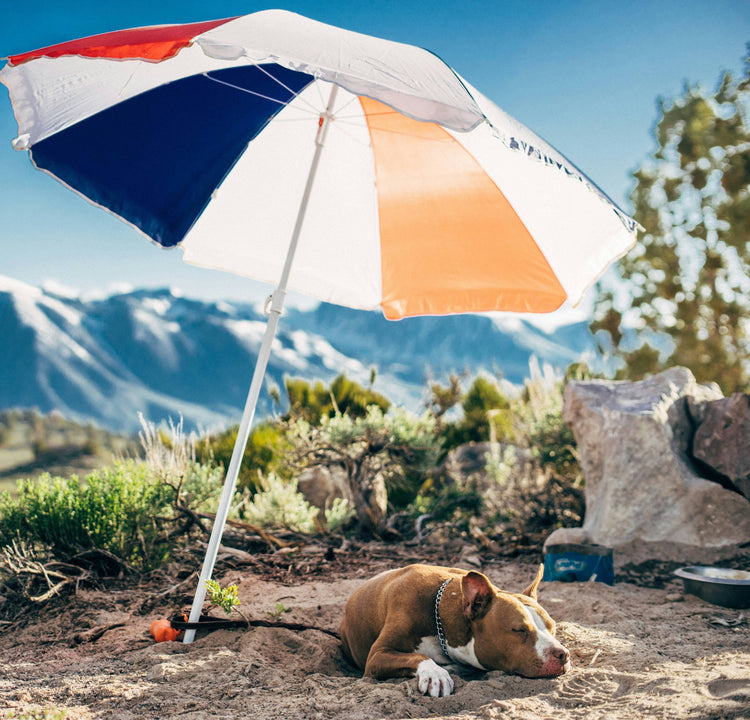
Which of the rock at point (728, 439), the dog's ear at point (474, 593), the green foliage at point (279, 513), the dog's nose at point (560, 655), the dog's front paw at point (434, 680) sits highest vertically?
the rock at point (728, 439)

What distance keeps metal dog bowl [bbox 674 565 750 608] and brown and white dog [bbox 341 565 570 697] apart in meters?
1.66

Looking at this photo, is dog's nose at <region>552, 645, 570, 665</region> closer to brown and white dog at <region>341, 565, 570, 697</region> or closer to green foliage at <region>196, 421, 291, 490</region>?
brown and white dog at <region>341, 565, 570, 697</region>

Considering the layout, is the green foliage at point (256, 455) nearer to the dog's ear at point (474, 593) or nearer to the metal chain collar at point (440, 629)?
the metal chain collar at point (440, 629)

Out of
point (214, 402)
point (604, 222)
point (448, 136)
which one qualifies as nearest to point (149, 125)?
point (448, 136)

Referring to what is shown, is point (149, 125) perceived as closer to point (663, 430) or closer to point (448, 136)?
point (448, 136)

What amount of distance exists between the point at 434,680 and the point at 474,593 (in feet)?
1.09

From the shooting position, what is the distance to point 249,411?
10.2 feet

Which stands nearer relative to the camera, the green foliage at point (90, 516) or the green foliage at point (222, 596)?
the green foliage at point (222, 596)

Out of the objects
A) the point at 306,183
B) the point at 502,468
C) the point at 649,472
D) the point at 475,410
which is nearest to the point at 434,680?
the point at 306,183

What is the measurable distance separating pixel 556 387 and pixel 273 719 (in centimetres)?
681

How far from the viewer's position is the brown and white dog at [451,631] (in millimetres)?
2244

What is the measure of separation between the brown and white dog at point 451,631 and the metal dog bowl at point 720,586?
1.66 meters

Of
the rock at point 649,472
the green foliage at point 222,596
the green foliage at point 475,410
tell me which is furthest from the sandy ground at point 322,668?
the green foliage at point 475,410

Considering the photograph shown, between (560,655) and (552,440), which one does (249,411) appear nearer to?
(560,655)
